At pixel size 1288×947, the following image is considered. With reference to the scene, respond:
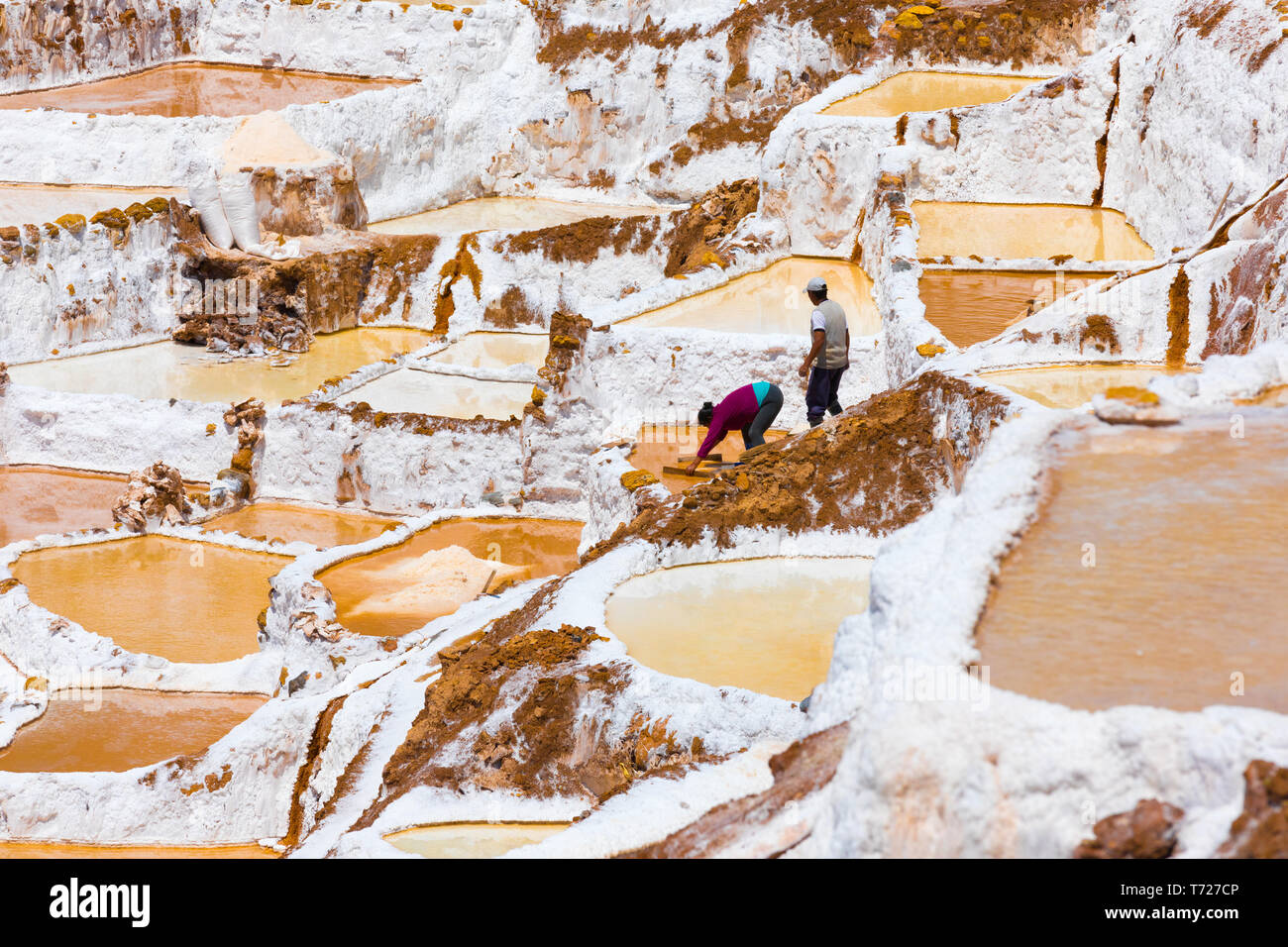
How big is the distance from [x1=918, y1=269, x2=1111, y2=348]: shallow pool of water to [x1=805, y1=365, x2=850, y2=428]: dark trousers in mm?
1303

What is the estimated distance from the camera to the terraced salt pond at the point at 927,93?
1917 cm

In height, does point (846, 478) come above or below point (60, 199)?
below

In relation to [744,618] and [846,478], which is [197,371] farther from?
[744,618]

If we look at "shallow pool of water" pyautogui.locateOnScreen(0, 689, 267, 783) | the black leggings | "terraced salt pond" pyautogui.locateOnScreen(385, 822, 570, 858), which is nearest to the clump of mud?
"shallow pool of water" pyautogui.locateOnScreen(0, 689, 267, 783)

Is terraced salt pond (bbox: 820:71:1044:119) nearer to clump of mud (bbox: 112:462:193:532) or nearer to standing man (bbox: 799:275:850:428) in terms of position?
standing man (bbox: 799:275:850:428)

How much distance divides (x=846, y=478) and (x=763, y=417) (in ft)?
6.49

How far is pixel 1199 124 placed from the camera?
1504cm

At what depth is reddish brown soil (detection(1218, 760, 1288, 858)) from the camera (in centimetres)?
376

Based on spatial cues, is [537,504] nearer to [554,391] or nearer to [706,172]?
[554,391]

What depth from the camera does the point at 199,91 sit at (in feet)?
102

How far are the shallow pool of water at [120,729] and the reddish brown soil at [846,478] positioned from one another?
427 centimetres

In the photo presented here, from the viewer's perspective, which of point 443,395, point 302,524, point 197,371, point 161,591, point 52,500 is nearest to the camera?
point 161,591

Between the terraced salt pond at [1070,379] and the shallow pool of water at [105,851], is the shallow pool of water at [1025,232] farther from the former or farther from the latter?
the shallow pool of water at [105,851]

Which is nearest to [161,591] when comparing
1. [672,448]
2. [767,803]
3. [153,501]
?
[153,501]
